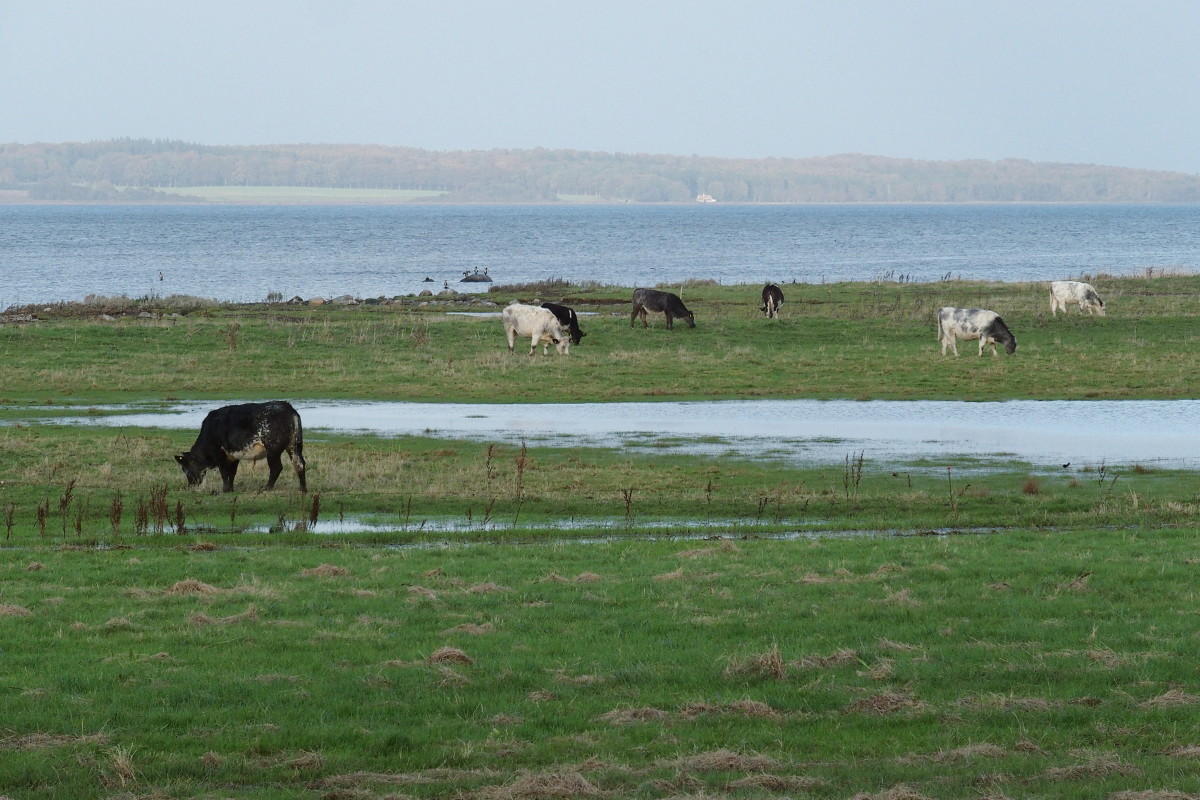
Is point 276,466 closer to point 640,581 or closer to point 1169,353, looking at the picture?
point 640,581

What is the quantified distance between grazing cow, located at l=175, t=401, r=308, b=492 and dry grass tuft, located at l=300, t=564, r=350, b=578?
7.58 metres

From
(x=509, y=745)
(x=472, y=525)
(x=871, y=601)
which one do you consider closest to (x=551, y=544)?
(x=472, y=525)

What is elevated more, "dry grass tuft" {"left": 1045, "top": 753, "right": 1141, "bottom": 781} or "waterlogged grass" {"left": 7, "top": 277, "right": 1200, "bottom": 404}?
"waterlogged grass" {"left": 7, "top": 277, "right": 1200, "bottom": 404}

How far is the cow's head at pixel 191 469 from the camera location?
24.5 m

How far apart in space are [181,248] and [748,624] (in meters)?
168

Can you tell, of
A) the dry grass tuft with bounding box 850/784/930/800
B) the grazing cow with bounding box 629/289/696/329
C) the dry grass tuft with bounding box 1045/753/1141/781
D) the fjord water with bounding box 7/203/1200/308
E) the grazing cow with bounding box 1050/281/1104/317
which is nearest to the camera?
the dry grass tuft with bounding box 850/784/930/800

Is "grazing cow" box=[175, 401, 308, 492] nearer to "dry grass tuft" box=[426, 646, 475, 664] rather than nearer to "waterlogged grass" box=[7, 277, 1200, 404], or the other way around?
"dry grass tuft" box=[426, 646, 475, 664]

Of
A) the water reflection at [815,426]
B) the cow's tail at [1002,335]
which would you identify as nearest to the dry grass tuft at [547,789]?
the water reflection at [815,426]

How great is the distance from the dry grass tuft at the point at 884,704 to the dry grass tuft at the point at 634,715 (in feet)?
5.00

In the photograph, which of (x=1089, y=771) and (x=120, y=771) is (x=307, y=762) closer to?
(x=120, y=771)

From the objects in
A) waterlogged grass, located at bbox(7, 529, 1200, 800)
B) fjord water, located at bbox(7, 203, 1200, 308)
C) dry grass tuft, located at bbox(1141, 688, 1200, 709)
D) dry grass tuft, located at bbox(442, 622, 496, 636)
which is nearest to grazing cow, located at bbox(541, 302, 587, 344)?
waterlogged grass, located at bbox(7, 529, 1200, 800)

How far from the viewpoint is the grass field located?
9.64 meters

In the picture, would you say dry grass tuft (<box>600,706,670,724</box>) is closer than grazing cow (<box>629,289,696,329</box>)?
Yes

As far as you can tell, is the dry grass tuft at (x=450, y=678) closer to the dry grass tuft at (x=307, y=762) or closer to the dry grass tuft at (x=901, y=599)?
the dry grass tuft at (x=307, y=762)
